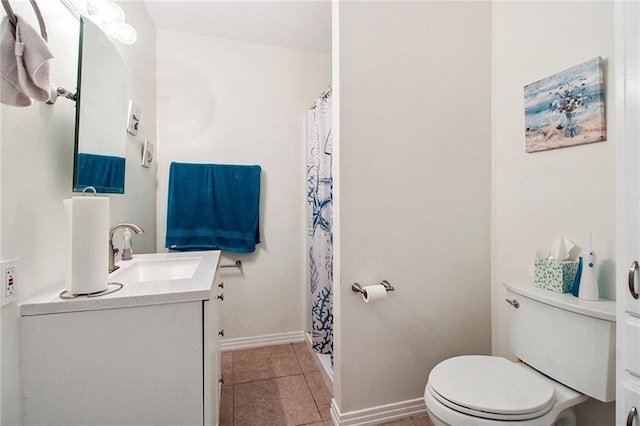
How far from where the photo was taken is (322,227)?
203 cm

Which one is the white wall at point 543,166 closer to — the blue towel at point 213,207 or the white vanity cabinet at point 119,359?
the white vanity cabinet at point 119,359

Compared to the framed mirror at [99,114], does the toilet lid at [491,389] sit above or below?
below

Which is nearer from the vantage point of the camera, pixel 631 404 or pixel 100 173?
pixel 631 404

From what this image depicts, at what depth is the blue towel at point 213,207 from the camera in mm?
2111

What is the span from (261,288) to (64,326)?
157cm

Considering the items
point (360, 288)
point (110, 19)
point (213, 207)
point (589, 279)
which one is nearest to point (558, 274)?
point (589, 279)

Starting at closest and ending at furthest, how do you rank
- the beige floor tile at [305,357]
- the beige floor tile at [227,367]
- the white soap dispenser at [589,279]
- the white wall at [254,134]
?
the white soap dispenser at [589,279]
the beige floor tile at [227,367]
the beige floor tile at [305,357]
the white wall at [254,134]

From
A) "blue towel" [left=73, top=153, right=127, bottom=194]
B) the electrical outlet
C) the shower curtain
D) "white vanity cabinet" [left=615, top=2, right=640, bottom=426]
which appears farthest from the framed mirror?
"white vanity cabinet" [left=615, top=2, right=640, bottom=426]

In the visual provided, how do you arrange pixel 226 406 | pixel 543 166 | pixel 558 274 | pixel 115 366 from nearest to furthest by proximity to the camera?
pixel 115 366 < pixel 558 274 < pixel 543 166 < pixel 226 406

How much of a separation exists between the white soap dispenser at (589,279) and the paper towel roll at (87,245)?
1.72 metres

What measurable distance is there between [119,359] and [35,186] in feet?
1.96

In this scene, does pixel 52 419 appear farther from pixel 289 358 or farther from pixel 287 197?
pixel 287 197

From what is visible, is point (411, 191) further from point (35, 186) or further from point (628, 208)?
point (35, 186)

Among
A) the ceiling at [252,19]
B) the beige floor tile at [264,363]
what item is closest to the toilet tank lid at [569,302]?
the beige floor tile at [264,363]
